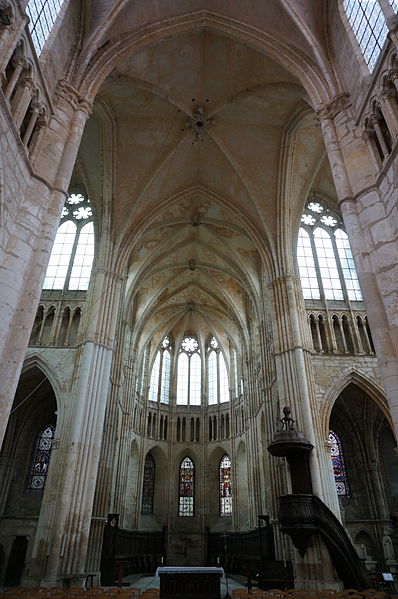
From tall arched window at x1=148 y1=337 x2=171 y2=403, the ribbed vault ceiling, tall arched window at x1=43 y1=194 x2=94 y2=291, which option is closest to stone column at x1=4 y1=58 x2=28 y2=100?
the ribbed vault ceiling

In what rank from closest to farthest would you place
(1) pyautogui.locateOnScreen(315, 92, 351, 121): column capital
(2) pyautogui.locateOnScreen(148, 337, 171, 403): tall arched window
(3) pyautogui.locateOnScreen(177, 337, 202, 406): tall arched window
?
(1) pyautogui.locateOnScreen(315, 92, 351, 121): column capital, (2) pyautogui.locateOnScreen(148, 337, 171, 403): tall arched window, (3) pyautogui.locateOnScreen(177, 337, 202, 406): tall arched window

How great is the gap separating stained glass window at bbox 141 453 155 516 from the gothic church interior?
126 mm

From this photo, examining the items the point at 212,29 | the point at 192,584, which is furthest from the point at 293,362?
the point at 212,29

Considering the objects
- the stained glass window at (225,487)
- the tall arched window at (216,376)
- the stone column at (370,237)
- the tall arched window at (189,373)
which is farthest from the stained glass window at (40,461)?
the stone column at (370,237)

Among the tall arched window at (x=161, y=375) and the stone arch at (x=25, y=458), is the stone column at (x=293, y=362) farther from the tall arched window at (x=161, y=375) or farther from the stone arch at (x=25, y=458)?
the tall arched window at (x=161, y=375)

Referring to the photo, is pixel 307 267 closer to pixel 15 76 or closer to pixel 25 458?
pixel 15 76

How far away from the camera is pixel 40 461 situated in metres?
20.4

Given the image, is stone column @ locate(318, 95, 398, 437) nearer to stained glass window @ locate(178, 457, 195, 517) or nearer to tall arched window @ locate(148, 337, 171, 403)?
tall arched window @ locate(148, 337, 171, 403)

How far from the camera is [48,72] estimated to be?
32.7 feet

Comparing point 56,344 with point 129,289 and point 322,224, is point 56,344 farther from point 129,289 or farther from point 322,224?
point 322,224

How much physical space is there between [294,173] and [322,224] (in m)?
3.82

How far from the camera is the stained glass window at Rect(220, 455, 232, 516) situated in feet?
88.8

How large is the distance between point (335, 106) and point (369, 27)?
1.81 m

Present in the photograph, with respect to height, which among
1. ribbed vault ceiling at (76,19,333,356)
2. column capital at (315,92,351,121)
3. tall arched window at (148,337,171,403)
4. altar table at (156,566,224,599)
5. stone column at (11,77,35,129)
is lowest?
altar table at (156,566,224,599)
